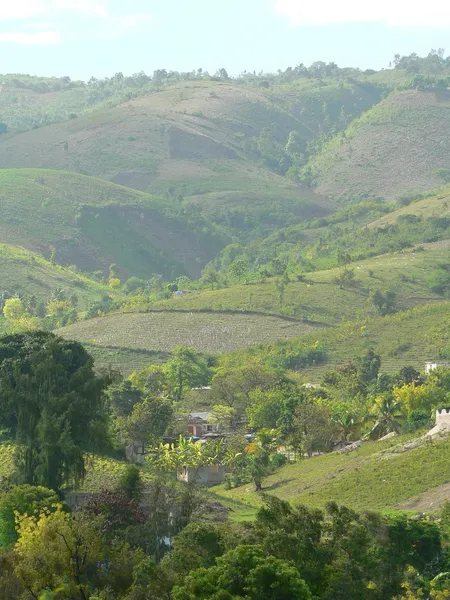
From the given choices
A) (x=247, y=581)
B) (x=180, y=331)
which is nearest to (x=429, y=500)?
(x=247, y=581)

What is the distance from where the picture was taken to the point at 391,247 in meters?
172

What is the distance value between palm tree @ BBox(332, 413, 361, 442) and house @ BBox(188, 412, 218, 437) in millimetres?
9647

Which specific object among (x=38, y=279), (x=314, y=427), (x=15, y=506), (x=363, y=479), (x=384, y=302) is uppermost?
(x=15, y=506)

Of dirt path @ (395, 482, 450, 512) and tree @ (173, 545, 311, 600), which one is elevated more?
tree @ (173, 545, 311, 600)

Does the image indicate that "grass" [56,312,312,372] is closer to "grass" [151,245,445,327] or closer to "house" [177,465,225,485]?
"grass" [151,245,445,327]

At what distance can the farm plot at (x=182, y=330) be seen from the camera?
131375 mm

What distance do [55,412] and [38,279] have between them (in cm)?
11917

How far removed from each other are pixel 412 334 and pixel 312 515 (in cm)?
7938

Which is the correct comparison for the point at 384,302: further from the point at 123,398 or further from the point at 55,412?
the point at 55,412

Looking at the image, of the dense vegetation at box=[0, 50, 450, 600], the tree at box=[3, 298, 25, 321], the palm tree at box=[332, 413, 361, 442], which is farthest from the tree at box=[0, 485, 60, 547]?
the tree at box=[3, 298, 25, 321]

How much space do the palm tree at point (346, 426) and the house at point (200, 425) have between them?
31.6 ft

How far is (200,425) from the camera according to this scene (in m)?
94.5

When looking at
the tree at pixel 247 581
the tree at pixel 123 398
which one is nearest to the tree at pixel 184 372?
the tree at pixel 123 398

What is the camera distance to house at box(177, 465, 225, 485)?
249 ft
